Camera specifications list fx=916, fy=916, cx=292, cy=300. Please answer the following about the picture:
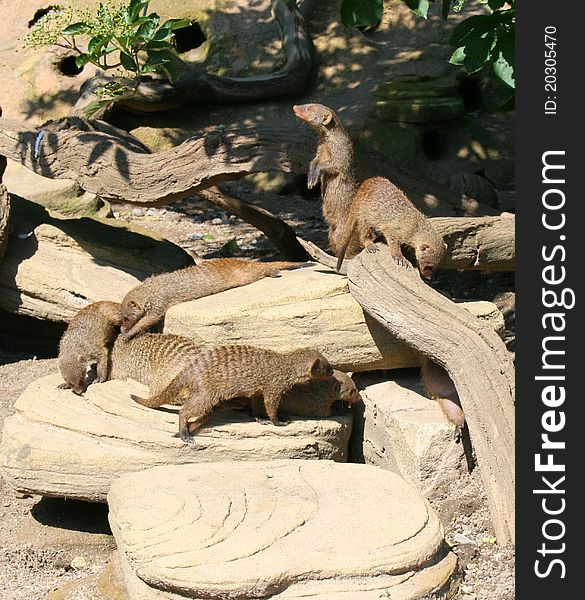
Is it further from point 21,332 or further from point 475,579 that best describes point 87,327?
point 475,579

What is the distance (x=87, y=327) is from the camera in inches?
269

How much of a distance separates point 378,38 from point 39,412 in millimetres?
7906

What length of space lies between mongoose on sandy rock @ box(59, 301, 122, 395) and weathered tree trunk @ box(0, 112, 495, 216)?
115cm

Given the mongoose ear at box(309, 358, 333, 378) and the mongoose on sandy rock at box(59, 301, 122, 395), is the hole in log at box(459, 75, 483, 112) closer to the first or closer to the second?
the mongoose on sandy rock at box(59, 301, 122, 395)

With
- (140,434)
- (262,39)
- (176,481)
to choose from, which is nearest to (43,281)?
(140,434)

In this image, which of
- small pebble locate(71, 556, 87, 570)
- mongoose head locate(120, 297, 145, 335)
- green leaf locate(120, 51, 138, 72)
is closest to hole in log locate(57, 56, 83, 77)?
green leaf locate(120, 51, 138, 72)

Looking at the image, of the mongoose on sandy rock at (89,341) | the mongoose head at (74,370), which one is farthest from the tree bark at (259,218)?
the mongoose head at (74,370)

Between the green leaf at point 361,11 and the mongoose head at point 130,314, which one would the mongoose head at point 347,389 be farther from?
the green leaf at point 361,11

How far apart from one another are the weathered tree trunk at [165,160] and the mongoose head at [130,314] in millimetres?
1121

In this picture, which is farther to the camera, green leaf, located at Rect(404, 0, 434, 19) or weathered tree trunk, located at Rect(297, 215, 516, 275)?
weathered tree trunk, located at Rect(297, 215, 516, 275)

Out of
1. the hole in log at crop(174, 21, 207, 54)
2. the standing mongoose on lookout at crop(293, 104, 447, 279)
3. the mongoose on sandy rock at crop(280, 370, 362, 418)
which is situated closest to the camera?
the mongoose on sandy rock at crop(280, 370, 362, 418)

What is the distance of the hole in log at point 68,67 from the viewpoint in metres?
12.1

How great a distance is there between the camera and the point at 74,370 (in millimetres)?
6473

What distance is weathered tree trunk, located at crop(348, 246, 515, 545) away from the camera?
5.14 metres
